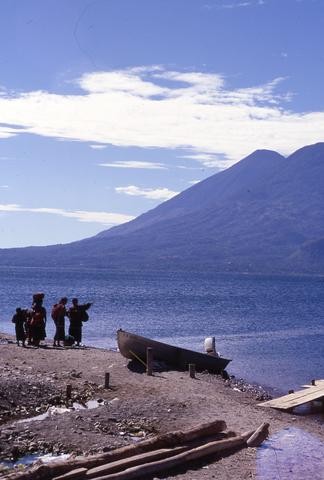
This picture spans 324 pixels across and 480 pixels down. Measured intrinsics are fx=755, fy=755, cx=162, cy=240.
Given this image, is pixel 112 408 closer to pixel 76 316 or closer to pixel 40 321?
pixel 40 321

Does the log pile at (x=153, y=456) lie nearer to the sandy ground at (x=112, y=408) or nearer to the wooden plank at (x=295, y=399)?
the sandy ground at (x=112, y=408)

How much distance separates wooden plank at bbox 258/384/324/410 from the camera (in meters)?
20.2

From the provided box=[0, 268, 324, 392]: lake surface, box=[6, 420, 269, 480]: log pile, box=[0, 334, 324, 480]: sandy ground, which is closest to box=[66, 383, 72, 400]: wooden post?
box=[0, 334, 324, 480]: sandy ground

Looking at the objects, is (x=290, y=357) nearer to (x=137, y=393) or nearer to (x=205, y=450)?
(x=137, y=393)

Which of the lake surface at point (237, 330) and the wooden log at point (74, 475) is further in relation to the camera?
the lake surface at point (237, 330)

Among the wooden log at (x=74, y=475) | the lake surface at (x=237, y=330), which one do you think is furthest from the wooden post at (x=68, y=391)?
the lake surface at (x=237, y=330)

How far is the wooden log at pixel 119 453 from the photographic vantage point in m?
12.1

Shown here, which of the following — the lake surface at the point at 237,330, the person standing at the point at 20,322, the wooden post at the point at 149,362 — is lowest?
the lake surface at the point at 237,330

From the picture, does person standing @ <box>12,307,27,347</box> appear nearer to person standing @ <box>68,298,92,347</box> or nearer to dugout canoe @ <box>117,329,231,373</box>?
person standing @ <box>68,298,92,347</box>

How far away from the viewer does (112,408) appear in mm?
17641

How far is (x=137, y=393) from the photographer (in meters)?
19.5

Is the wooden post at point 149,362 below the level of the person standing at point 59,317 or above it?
below

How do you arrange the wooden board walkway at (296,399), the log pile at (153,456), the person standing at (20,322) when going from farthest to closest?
the person standing at (20,322) → the wooden board walkway at (296,399) → the log pile at (153,456)

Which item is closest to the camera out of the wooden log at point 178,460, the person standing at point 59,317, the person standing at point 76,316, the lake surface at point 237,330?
the wooden log at point 178,460
